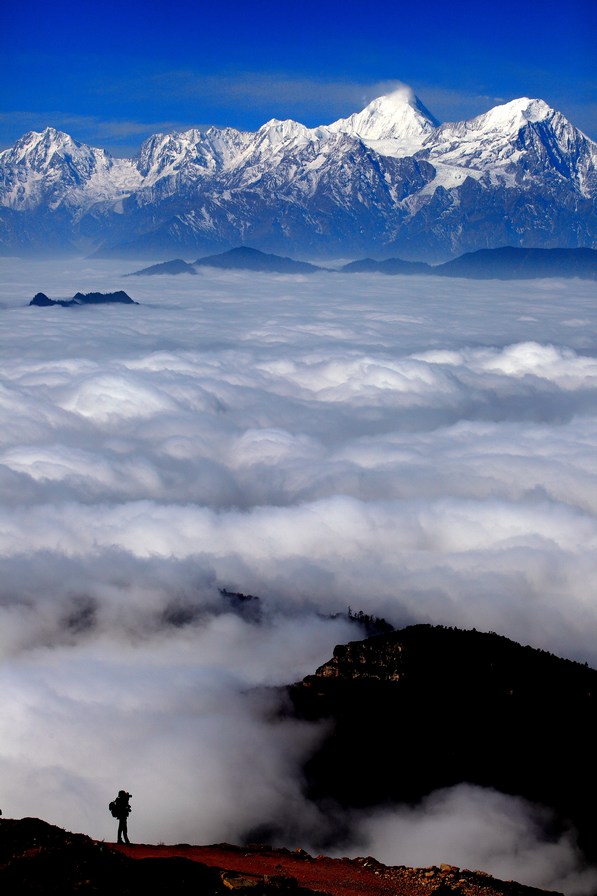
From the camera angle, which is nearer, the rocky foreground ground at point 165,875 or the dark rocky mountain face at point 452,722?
the rocky foreground ground at point 165,875

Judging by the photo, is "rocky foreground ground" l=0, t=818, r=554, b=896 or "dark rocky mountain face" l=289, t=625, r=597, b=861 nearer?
"rocky foreground ground" l=0, t=818, r=554, b=896

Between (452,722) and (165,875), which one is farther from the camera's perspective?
(452,722)

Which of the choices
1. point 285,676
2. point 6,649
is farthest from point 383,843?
point 6,649

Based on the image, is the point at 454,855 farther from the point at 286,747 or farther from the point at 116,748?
the point at 116,748

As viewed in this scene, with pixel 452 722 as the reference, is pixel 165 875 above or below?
below
